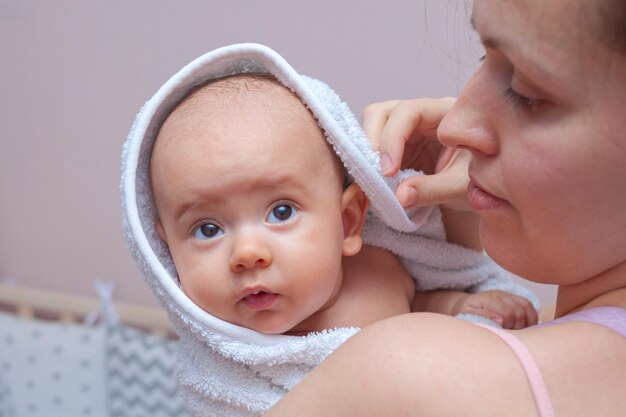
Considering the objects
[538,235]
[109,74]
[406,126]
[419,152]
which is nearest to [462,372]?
[538,235]

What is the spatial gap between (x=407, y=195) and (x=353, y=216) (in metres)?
0.09

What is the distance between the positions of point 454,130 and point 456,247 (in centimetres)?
49

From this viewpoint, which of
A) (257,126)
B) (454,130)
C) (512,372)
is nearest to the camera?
(512,372)

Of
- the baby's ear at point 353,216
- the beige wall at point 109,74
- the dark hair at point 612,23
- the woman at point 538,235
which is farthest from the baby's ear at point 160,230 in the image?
the beige wall at point 109,74

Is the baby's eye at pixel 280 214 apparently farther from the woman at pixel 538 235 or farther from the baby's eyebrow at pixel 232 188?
the woman at pixel 538 235

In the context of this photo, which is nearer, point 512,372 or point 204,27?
point 512,372

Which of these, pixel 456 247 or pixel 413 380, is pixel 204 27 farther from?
pixel 413 380

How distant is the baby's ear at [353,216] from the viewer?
1.06 meters

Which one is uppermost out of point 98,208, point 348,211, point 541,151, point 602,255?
point 541,151

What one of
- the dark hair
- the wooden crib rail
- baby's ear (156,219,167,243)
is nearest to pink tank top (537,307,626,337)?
the dark hair

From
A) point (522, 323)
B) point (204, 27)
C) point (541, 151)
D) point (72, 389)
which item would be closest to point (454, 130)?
point (541, 151)

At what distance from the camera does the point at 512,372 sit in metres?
0.63

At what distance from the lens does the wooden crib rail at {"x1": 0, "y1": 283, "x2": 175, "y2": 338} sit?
1.99 metres

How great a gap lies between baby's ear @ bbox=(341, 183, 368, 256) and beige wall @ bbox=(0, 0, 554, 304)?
58 cm
